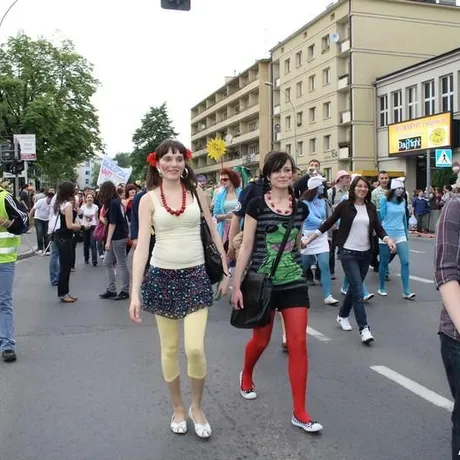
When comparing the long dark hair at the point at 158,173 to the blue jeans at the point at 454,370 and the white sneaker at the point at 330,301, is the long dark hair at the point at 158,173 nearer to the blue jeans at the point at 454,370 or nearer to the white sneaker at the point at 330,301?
the blue jeans at the point at 454,370

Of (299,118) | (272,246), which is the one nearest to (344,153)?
(299,118)

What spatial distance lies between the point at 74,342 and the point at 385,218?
4.96 m

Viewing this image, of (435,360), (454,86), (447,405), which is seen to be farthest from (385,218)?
(454,86)

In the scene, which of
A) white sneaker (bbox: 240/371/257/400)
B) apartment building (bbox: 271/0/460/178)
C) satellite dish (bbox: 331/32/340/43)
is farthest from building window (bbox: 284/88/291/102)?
white sneaker (bbox: 240/371/257/400)

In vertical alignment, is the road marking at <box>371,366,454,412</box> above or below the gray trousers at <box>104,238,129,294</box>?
below

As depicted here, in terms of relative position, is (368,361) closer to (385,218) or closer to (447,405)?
(447,405)

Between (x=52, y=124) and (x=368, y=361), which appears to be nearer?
(x=368, y=361)

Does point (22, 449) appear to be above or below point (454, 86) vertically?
below

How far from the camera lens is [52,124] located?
138 ft

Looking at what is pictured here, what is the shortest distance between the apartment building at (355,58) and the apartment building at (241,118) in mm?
12548

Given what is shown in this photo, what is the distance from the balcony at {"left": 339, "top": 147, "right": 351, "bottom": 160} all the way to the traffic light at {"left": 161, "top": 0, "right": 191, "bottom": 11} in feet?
113

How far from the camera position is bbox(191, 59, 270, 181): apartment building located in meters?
64.2

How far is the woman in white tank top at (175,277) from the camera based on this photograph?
362cm

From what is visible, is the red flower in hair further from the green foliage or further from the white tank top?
the green foliage
